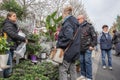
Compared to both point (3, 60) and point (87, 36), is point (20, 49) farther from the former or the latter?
point (87, 36)

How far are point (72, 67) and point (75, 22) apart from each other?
3.44ft

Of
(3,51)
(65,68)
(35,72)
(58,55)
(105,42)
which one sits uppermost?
(105,42)

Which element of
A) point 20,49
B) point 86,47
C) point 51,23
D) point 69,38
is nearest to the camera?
point 69,38

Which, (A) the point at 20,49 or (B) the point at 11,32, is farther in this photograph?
(A) the point at 20,49

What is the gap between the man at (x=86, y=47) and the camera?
7996mm

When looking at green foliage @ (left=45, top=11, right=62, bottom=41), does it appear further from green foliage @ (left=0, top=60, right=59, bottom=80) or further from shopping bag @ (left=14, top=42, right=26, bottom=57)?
shopping bag @ (left=14, top=42, right=26, bottom=57)

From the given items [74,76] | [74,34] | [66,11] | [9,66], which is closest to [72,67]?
[74,76]

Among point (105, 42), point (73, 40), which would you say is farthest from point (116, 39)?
point (73, 40)

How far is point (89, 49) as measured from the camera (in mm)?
8023

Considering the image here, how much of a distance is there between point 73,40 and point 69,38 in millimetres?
199

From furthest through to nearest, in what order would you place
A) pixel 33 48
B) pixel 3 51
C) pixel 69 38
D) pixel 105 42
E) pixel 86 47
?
1. pixel 105 42
2. pixel 33 48
3. pixel 86 47
4. pixel 3 51
5. pixel 69 38

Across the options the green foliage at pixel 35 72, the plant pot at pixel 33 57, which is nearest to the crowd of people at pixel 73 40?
the green foliage at pixel 35 72

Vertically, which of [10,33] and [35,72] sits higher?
[10,33]

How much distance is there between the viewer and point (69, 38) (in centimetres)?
634
